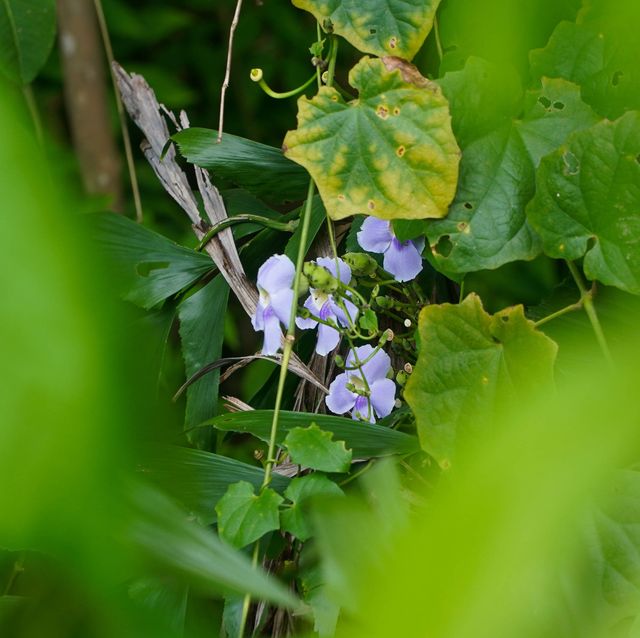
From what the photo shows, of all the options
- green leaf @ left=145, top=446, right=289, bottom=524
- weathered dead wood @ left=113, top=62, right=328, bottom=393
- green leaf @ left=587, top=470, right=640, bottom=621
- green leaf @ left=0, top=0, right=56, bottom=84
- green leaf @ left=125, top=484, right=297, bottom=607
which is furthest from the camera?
green leaf @ left=0, top=0, right=56, bottom=84

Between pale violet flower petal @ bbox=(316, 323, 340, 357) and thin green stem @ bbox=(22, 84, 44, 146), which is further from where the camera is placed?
pale violet flower petal @ bbox=(316, 323, 340, 357)

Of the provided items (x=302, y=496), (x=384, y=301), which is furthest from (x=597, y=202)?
(x=302, y=496)

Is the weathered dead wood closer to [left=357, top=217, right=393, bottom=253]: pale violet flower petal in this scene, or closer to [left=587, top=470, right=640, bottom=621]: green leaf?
[left=357, top=217, right=393, bottom=253]: pale violet flower petal

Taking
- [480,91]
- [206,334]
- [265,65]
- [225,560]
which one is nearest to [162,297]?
[206,334]

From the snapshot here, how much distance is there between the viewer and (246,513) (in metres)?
0.59

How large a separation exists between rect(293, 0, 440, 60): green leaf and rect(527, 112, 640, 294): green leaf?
0.14m

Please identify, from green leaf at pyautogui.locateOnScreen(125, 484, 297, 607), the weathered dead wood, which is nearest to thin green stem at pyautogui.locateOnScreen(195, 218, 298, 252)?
the weathered dead wood

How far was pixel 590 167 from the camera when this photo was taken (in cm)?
55

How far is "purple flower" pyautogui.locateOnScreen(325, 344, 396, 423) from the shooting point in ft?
2.16

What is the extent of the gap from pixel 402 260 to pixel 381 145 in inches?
3.4

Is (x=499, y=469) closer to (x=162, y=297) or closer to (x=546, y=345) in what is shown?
→ (x=546, y=345)

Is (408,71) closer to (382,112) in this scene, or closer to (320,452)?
(382,112)

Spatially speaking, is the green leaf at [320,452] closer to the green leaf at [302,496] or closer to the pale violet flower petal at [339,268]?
the green leaf at [302,496]

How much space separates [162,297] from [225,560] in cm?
60
